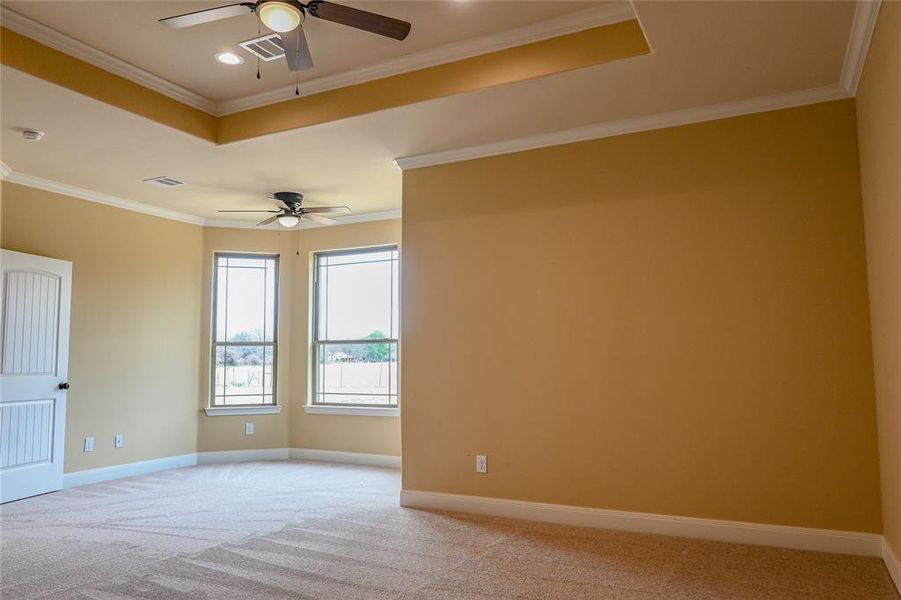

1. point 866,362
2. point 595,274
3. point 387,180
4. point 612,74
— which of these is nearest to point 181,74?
point 387,180

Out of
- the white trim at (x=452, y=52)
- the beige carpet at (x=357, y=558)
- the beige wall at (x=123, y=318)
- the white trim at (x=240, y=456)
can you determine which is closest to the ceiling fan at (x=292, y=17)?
the white trim at (x=452, y=52)

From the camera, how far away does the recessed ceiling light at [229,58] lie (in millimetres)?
3689

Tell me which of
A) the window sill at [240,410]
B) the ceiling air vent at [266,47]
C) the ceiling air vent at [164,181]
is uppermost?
the ceiling air vent at [266,47]

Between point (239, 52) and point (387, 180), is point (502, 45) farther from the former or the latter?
point (387, 180)

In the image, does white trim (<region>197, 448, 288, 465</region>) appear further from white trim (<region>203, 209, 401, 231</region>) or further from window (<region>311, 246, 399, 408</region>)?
→ white trim (<region>203, 209, 401, 231</region>)

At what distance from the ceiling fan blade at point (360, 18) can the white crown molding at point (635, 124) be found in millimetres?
1757

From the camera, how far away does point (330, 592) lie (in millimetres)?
2938

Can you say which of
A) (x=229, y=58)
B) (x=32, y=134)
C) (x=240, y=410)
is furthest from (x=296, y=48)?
(x=240, y=410)

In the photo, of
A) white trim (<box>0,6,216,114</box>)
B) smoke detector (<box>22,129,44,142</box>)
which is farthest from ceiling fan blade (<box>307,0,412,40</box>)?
smoke detector (<box>22,129,44,142</box>)

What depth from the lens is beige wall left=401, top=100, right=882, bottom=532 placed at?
353cm

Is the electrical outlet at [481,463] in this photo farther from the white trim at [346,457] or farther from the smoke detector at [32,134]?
the smoke detector at [32,134]

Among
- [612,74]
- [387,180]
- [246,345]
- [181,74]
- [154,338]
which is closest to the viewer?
[612,74]

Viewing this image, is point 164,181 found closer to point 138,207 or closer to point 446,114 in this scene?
point 138,207

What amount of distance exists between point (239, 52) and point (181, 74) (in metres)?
0.57
